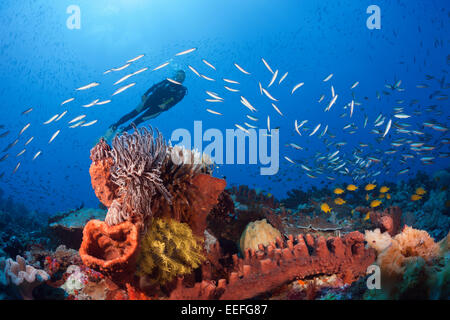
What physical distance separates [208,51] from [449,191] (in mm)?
67688

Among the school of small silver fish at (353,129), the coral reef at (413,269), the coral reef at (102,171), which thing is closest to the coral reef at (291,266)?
the coral reef at (413,269)

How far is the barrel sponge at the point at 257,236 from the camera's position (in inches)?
209

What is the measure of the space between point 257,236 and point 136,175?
10.8 feet

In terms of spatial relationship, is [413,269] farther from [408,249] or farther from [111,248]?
[111,248]

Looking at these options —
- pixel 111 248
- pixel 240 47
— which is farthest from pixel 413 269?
pixel 240 47

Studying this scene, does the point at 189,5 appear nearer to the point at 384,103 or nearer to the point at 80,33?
the point at 80,33

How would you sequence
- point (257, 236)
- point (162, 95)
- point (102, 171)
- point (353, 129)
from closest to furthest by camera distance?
point (102, 171) < point (257, 236) < point (162, 95) < point (353, 129)

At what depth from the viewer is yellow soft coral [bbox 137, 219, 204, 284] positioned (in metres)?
3.33

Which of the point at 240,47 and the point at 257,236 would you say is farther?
the point at 240,47

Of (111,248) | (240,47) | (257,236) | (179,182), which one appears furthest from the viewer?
(240,47)

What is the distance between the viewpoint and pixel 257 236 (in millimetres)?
5363

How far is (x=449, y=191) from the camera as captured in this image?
1130 centimetres

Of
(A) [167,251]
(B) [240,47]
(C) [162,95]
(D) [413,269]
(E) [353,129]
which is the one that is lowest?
(D) [413,269]

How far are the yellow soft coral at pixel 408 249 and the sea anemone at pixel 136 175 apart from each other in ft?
11.0
